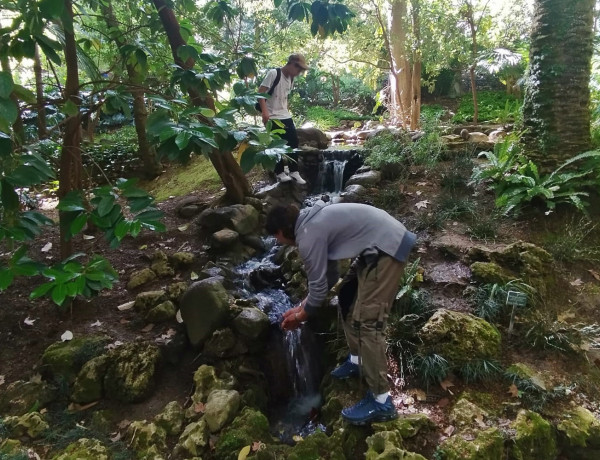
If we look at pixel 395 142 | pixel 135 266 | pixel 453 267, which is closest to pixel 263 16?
pixel 395 142

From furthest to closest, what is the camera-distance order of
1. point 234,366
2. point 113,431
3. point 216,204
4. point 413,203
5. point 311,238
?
point 216,204 < point 413,203 < point 234,366 < point 113,431 < point 311,238

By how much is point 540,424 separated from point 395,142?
5.40 meters

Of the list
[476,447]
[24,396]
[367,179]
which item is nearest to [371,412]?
[476,447]

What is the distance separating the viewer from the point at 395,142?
7.13 meters

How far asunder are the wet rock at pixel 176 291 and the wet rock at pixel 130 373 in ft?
2.57

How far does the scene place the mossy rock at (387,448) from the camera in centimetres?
241

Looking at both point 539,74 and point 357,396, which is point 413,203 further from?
point 357,396

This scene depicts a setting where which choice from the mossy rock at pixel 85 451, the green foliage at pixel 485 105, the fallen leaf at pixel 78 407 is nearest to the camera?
the mossy rock at pixel 85 451

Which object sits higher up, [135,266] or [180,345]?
[135,266]

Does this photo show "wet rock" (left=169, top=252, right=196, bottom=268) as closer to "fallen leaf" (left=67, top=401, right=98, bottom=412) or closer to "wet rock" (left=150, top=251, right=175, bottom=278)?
"wet rock" (left=150, top=251, right=175, bottom=278)

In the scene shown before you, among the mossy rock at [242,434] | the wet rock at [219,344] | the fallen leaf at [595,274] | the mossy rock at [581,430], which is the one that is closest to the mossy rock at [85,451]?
the mossy rock at [242,434]

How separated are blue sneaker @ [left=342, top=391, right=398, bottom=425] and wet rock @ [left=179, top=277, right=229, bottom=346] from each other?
173 cm

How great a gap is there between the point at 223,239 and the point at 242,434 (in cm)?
298

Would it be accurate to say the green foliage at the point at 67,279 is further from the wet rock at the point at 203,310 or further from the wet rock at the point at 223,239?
the wet rock at the point at 223,239
